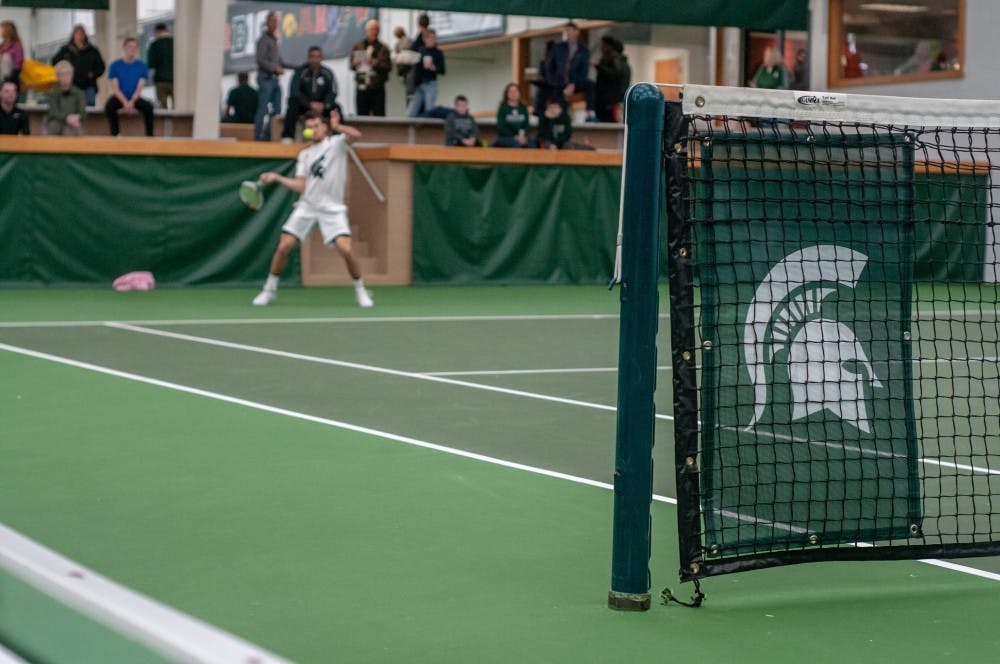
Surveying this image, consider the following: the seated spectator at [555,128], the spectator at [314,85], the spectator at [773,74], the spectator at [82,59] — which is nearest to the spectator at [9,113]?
the spectator at [82,59]

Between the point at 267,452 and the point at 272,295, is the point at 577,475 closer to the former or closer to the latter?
the point at 267,452

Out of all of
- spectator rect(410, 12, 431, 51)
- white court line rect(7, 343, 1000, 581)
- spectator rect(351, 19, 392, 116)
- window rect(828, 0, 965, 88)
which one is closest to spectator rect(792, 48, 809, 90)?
window rect(828, 0, 965, 88)

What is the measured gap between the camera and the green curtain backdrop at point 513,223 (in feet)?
72.8

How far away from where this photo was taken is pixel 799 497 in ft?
15.9

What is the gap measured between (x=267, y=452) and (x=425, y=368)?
3991 mm

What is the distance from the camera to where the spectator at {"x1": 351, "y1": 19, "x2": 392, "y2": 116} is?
A: 2445 cm

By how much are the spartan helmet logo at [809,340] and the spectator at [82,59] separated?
2033cm

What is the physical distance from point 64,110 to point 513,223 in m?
6.63

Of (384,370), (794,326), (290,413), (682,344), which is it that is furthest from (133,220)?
(682,344)

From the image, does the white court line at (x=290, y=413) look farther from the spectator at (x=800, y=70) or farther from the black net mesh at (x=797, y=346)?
the spectator at (x=800, y=70)

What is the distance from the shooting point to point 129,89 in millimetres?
23781

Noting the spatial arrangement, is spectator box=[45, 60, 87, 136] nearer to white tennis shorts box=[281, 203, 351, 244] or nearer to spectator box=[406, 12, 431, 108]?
white tennis shorts box=[281, 203, 351, 244]

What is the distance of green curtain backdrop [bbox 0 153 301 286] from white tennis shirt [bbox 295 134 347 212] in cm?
435

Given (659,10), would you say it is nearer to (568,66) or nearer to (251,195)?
(568,66)
